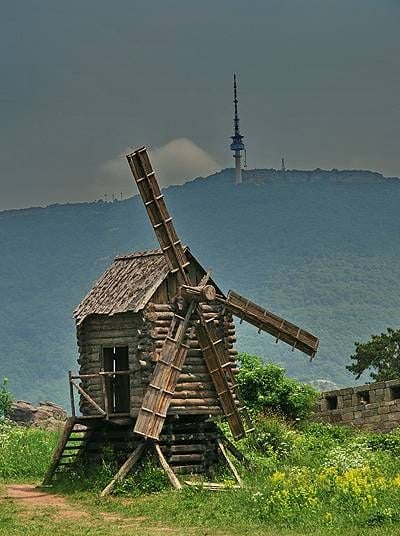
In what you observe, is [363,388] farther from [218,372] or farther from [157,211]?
[157,211]

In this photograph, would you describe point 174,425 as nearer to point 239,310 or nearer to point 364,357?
point 239,310

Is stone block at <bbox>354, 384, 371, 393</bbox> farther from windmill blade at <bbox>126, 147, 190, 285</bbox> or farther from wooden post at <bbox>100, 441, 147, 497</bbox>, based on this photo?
wooden post at <bbox>100, 441, 147, 497</bbox>

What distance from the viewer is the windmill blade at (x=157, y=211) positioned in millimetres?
34875

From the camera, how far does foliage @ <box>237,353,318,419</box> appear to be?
44531 mm

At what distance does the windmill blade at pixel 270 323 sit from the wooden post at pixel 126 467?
4490 millimetres

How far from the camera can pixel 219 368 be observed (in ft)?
114

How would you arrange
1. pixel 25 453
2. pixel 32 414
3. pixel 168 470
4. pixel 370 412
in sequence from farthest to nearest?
pixel 32 414, pixel 370 412, pixel 25 453, pixel 168 470

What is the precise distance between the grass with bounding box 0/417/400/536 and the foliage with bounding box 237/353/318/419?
505 cm

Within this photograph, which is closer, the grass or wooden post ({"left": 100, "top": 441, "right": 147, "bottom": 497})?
the grass

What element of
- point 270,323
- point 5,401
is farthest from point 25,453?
point 5,401

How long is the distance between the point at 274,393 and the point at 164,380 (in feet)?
38.2

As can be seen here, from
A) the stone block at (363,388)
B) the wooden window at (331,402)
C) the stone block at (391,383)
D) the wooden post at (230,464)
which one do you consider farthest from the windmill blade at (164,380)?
the wooden window at (331,402)

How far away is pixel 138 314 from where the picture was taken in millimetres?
34156

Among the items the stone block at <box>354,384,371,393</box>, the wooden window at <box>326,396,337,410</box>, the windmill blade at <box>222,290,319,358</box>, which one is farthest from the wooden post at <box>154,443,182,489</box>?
the wooden window at <box>326,396,337,410</box>
